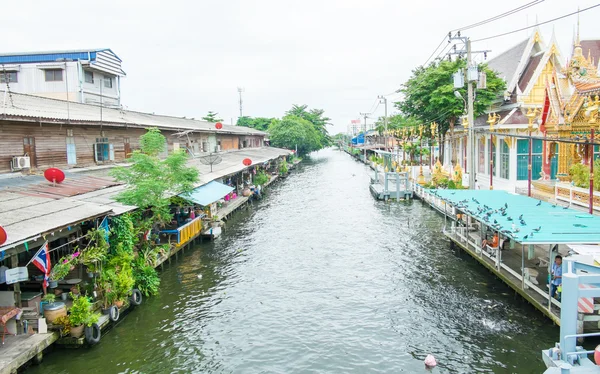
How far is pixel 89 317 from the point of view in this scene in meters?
11.4

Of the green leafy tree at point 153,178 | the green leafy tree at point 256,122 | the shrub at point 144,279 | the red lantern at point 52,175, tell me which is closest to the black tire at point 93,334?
the shrub at point 144,279

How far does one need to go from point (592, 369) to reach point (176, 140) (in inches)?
1163

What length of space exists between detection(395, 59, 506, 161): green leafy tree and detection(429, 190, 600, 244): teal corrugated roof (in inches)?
642

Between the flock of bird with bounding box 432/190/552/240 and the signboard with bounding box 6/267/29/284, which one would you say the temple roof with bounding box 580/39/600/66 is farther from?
the signboard with bounding box 6/267/29/284

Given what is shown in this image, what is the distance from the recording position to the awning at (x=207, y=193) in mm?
21323

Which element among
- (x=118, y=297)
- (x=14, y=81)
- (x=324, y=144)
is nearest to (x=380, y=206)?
(x=118, y=297)

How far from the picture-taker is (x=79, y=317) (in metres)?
11.3

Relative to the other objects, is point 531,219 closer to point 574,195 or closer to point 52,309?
point 574,195

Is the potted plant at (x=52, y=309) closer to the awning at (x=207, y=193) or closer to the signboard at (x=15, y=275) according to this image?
the signboard at (x=15, y=275)

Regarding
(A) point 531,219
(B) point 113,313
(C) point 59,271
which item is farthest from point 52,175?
(A) point 531,219

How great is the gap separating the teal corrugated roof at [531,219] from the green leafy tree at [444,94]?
1631 cm

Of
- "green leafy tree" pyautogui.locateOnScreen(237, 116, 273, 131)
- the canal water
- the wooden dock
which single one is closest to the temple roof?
the canal water

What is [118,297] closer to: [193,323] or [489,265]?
[193,323]

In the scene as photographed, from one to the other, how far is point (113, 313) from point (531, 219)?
12687mm
